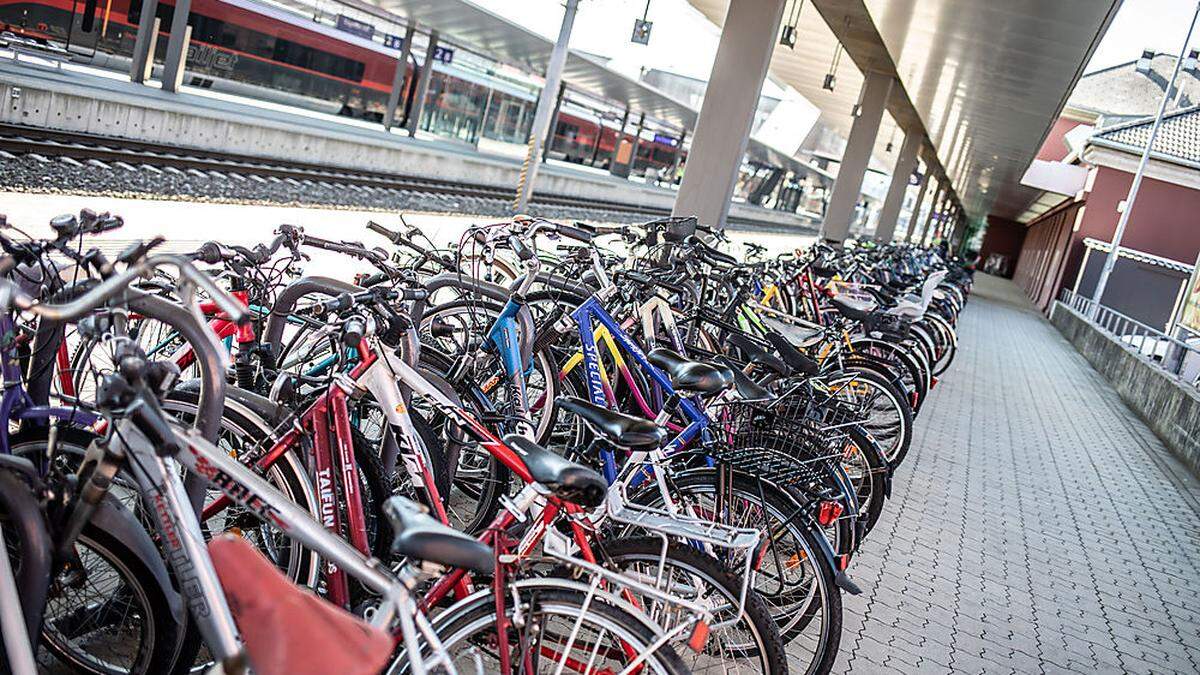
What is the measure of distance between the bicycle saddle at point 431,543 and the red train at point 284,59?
1751cm

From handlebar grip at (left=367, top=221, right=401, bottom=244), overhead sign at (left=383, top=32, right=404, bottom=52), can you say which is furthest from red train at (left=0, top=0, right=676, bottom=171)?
handlebar grip at (left=367, top=221, right=401, bottom=244)

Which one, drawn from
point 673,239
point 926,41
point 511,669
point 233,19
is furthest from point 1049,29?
point 233,19

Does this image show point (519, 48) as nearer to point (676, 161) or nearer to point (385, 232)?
point (676, 161)

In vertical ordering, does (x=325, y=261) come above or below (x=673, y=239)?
below

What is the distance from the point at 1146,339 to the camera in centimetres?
1648

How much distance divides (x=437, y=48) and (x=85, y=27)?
783cm

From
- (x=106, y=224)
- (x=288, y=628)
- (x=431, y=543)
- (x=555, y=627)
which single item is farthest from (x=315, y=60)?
(x=288, y=628)

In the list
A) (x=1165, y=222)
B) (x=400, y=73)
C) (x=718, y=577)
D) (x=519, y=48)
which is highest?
(x=1165, y=222)

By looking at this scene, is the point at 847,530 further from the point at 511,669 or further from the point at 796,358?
the point at 511,669

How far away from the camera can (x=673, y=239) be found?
18.8 ft

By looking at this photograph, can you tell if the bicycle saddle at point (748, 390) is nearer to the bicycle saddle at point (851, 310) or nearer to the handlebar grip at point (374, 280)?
the handlebar grip at point (374, 280)

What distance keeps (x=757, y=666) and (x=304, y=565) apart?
1.33 meters

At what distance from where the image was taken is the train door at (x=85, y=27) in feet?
58.5

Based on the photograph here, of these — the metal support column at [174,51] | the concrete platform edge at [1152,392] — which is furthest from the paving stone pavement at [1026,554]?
the metal support column at [174,51]
